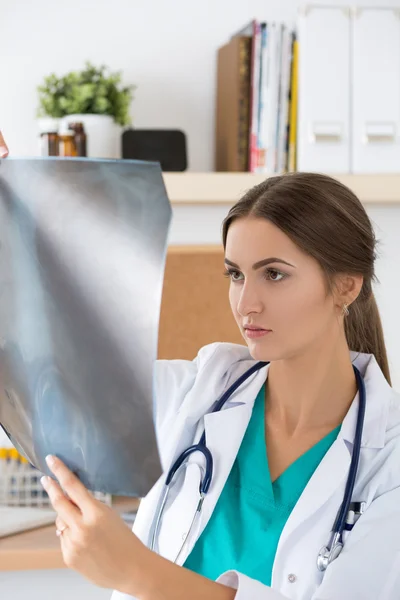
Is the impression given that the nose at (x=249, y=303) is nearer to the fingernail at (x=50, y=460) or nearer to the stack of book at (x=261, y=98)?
the fingernail at (x=50, y=460)

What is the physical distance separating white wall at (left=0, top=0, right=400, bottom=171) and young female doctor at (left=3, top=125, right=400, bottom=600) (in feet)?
2.70

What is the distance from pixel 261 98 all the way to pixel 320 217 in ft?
2.46

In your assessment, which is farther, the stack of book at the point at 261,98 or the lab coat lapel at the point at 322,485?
the stack of book at the point at 261,98

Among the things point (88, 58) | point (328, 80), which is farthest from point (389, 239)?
point (88, 58)

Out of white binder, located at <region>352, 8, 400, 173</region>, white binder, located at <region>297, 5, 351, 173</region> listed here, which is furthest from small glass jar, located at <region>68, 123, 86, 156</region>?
white binder, located at <region>352, 8, 400, 173</region>

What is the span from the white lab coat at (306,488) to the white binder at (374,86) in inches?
28.3

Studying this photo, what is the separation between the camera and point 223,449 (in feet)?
4.16

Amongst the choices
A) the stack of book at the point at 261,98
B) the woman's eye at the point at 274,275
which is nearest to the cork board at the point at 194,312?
the stack of book at the point at 261,98

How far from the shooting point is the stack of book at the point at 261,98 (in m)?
1.86

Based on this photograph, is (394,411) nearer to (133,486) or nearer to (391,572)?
(391,572)

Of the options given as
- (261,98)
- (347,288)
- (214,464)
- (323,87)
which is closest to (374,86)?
(323,87)

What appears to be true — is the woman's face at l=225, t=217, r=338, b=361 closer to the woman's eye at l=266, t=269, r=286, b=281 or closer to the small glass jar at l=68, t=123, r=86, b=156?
the woman's eye at l=266, t=269, r=286, b=281

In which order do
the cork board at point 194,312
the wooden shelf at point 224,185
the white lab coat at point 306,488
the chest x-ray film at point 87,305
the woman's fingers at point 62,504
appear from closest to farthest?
1. the chest x-ray film at point 87,305
2. the woman's fingers at point 62,504
3. the white lab coat at point 306,488
4. the wooden shelf at point 224,185
5. the cork board at point 194,312

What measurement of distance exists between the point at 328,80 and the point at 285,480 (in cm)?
100
